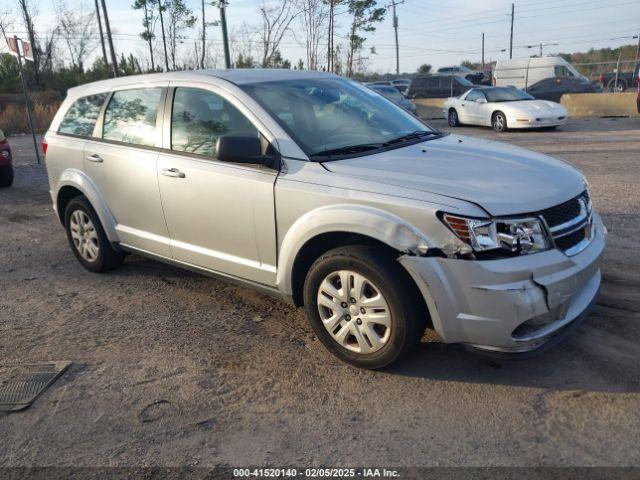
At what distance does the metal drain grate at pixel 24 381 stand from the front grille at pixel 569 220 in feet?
10.2

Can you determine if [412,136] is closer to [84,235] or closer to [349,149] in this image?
[349,149]

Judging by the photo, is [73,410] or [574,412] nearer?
[574,412]

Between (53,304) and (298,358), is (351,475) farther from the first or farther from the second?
(53,304)

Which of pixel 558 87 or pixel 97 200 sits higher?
pixel 558 87

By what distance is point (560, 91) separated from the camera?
23.1 m

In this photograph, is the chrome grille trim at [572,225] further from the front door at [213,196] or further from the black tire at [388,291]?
the front door at [213,196]

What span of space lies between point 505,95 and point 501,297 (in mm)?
15132

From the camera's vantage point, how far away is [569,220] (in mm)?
3188

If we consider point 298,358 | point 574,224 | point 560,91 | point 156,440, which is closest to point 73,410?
point 156,440

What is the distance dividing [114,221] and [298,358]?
7.48ft

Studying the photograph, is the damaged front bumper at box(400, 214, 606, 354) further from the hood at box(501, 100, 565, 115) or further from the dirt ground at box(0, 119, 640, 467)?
the hood at box(501, 100, 565, 115)

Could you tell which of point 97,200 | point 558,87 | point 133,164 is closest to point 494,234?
point 133,164

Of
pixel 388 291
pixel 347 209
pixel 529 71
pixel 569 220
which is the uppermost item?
pixel 529 71

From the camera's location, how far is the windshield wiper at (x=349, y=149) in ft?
11.8
